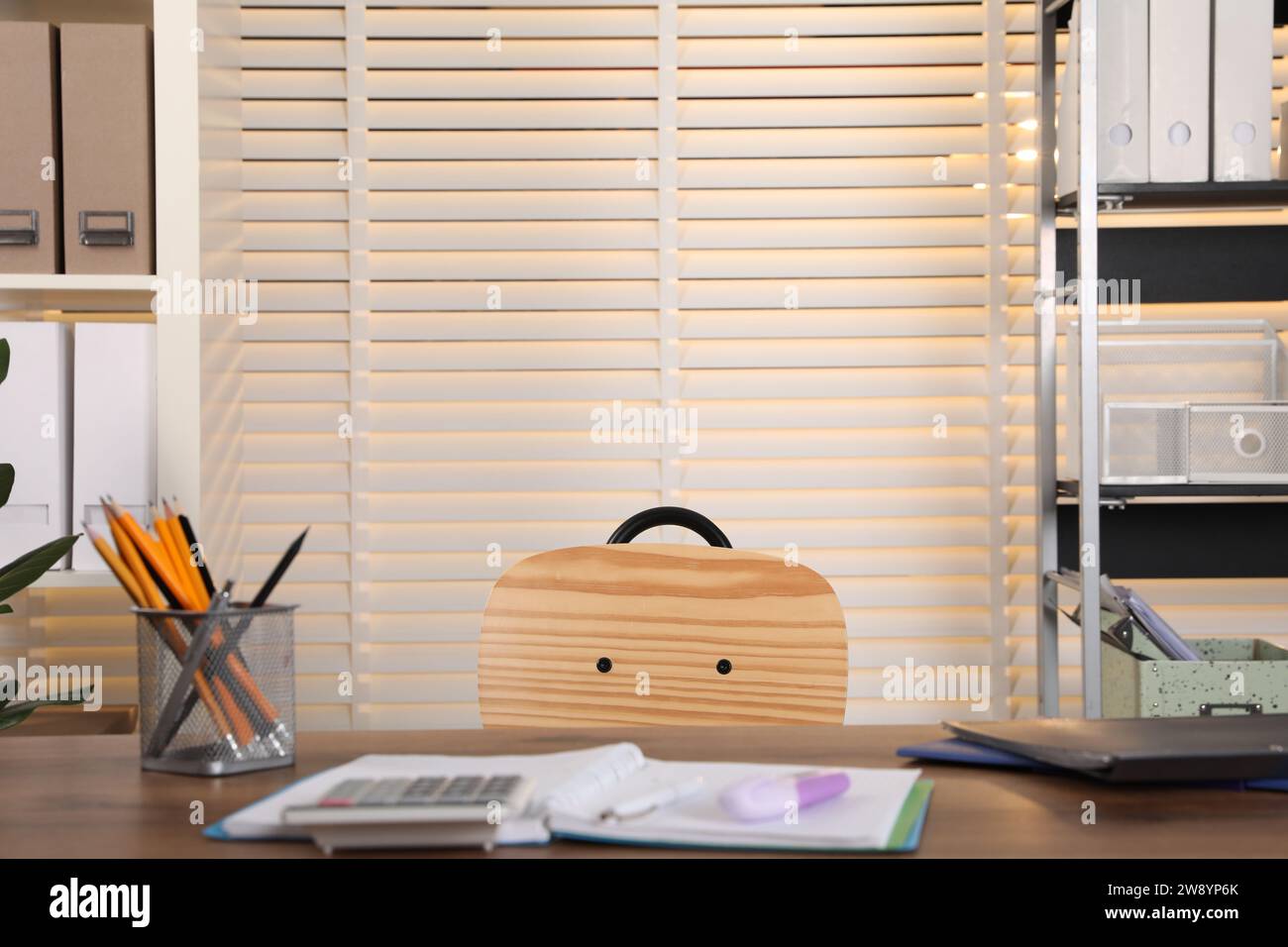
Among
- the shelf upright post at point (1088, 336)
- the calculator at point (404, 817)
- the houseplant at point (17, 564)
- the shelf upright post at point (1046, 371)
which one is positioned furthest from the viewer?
the shelf upright post at point (1046, 371)

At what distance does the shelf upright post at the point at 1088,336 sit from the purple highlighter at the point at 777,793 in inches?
55.7

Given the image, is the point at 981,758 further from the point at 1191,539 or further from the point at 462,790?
the point at 1191,539

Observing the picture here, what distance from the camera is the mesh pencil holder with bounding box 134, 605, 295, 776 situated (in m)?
0.86

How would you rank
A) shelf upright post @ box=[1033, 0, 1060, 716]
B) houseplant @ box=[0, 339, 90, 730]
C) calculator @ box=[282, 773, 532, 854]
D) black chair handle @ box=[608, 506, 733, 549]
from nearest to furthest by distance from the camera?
calculator @ box=[282, 773, 532, 854]
black chair handle @ box=[608, 506, 733, 549]
houseplant @ box=[0, 339, 90, 730]
shelf upright post @ box=[1033, 0, 1060, 716]

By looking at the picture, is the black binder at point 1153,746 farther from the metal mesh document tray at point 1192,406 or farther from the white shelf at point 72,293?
the white shelf at point 72,293

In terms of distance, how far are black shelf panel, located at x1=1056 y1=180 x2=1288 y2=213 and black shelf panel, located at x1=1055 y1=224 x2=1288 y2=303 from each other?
201mm

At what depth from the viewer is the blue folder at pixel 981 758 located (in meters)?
0.81

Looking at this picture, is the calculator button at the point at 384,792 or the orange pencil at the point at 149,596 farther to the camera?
the orange pencil at the point at 149,596

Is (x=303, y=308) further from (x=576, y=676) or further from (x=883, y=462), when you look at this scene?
(x=576, y=676)

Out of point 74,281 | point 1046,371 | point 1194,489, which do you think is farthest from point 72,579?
point 1194,489

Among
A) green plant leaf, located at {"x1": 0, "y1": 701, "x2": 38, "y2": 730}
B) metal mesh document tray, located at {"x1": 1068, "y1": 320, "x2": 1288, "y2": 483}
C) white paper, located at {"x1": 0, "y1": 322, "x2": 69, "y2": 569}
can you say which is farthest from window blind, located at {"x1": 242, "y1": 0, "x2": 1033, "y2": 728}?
green plant leaf, located at {"x1": 0, "y1": 701, "x2": 38, "y2": 730}

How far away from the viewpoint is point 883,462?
2.49m

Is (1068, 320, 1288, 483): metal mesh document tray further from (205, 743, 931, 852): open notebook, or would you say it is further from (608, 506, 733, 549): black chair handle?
(205, 743, 931, 852): open notebook

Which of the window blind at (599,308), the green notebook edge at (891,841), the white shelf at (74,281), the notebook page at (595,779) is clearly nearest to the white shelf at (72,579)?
the white shelf at (74,281)
